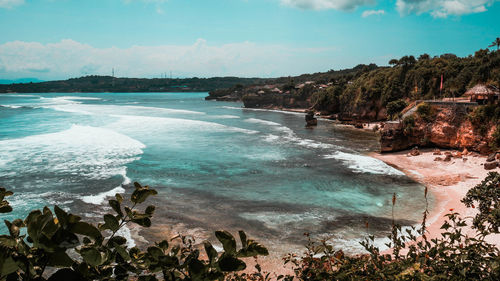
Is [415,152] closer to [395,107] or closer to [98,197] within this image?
[395,107]

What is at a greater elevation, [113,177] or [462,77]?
[462,77]

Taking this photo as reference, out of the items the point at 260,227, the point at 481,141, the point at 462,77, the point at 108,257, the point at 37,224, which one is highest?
the point at 462,77

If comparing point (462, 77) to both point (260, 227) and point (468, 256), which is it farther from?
point (468, 256)

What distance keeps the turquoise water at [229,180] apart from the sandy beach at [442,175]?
1.07m

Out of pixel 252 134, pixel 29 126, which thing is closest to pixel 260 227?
pixel 252 134

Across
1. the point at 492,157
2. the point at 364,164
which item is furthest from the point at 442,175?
the point at 364,164

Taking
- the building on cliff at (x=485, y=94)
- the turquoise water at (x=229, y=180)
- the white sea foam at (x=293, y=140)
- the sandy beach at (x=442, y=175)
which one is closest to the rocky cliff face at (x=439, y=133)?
the sandy beach at (x=442, y=175)

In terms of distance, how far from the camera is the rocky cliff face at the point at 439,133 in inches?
1115

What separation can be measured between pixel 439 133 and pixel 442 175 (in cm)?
888

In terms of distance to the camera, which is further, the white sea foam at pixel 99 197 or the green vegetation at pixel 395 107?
the green vegetation at pixel 395 107

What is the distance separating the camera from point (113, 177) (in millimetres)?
25188

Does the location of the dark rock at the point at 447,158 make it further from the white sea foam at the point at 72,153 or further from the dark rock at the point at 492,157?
the white sea foam at the point at 72,153

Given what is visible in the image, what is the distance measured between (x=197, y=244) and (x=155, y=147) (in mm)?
26450

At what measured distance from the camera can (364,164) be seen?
2847cm
